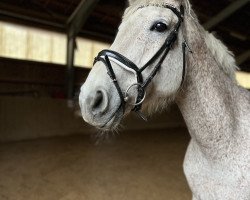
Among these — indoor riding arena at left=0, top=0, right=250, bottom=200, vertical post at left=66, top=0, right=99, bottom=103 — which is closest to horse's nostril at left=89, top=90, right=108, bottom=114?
indoor riding arena at left=0, top=0, right=250, bottom=200

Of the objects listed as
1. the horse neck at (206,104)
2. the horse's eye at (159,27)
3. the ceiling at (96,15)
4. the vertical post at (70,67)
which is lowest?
the vertical post at (70,67)

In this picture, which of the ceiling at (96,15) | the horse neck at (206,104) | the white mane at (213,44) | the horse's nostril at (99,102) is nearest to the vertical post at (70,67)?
the ceiling at (96,15)

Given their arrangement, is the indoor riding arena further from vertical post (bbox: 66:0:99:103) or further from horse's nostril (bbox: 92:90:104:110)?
horse's nostril (bbox: 92:90:104:110)

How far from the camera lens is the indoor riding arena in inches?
165

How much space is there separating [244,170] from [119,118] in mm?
692

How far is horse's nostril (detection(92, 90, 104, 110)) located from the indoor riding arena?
7.24ft

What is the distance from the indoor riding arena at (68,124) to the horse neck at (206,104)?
2.03m

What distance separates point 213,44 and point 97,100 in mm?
740

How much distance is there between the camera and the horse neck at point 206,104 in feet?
5.28

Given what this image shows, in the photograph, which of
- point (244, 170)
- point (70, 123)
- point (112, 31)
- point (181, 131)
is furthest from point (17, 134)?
point (244, 170)

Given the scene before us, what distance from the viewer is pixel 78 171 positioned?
4781 millimetres

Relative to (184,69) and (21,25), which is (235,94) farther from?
(21,25)

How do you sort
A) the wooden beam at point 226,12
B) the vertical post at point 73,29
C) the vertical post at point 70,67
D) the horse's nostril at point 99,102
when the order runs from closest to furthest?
the horse's nostril at point 99,102, the vertical post at point 73,29, the wooden beam at point 226,12, the vertical post at point 70,67

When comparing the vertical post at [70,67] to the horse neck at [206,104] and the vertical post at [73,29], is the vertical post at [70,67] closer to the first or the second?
the vertical post at [73,29]
